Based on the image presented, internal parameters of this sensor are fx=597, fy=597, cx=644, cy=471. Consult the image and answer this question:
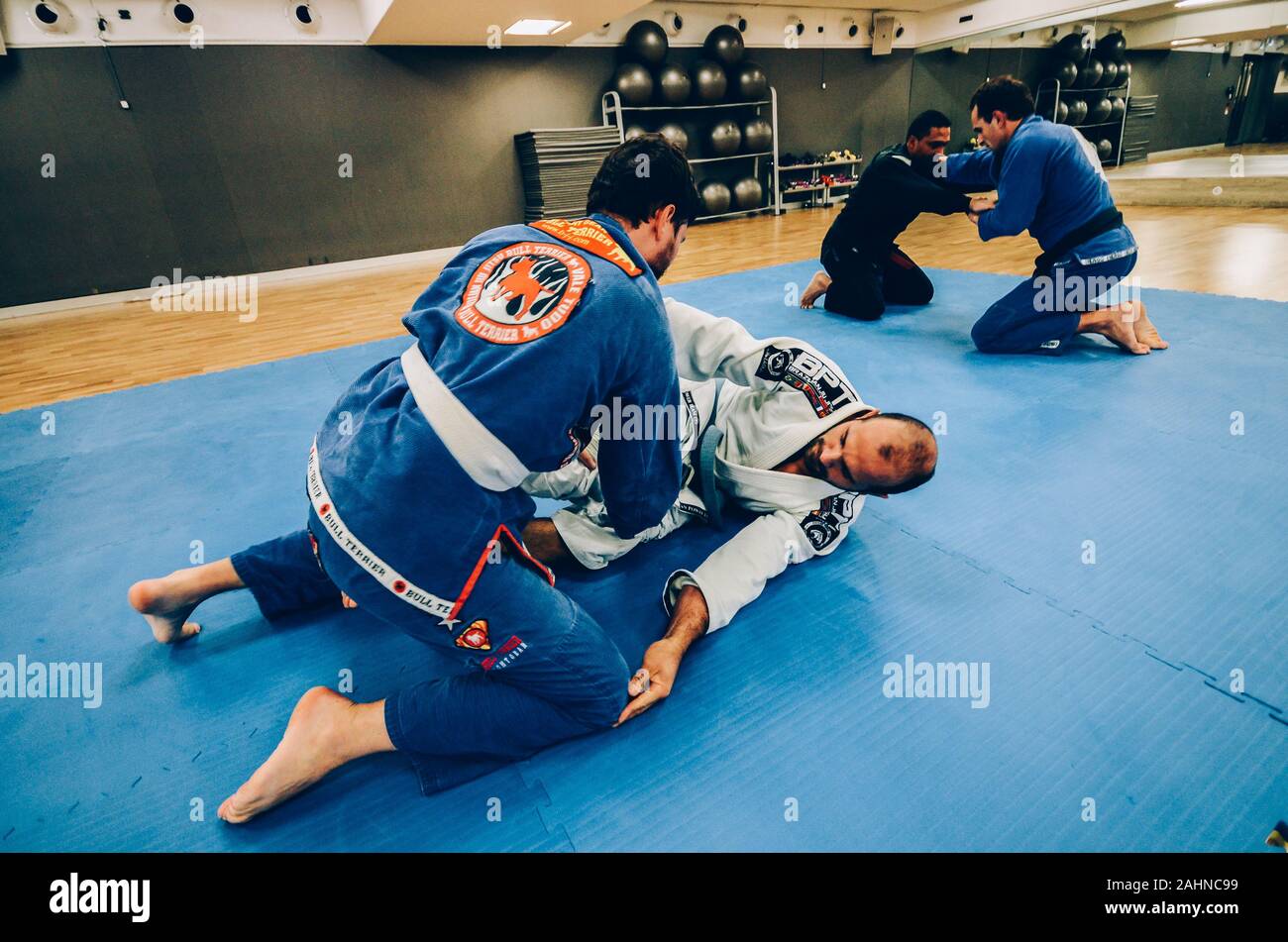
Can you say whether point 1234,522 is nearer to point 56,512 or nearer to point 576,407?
point 576,407

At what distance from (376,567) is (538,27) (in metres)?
8.71

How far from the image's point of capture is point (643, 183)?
1385 millimetres

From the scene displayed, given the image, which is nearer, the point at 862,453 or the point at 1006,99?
the point at 862,453

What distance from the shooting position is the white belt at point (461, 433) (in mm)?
1079

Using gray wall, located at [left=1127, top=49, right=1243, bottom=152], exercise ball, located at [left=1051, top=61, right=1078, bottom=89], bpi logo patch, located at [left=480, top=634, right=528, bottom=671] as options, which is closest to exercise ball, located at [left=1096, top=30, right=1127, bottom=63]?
exercise ball, located at [left=1051, top=61, right=1078, bottom=89]

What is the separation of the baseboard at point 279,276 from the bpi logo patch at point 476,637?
692 centimetres

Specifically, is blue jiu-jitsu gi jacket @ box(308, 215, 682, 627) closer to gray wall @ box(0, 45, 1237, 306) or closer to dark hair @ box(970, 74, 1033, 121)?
dark hair @ box(970, 74, 1033, 121)

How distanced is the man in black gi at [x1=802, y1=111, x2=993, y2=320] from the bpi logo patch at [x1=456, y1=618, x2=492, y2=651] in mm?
3925

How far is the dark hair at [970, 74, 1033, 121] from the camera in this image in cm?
332

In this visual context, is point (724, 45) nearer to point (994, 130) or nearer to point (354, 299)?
point (354, 299)

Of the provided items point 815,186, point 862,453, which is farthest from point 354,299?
point 815,186

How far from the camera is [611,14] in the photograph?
698 centimetres

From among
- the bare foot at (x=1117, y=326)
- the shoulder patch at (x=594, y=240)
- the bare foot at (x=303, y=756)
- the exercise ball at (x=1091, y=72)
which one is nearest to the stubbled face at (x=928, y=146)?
the bare foot at (x=1117, y=326)
